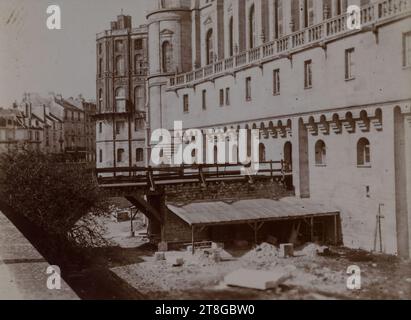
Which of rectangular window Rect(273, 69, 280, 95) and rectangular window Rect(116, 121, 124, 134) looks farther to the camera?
rectangular window Rect(116, 121, 124, 134)

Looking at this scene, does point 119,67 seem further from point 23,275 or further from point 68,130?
point 23,275

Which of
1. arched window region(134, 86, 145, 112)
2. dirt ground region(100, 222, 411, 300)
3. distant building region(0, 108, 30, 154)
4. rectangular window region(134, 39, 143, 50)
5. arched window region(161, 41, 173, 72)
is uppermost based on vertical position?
rectangular window region(134, 39, 143, 50)

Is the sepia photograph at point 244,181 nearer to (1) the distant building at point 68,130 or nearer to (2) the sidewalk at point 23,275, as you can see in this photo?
(2) the sidewalk at point 23,275

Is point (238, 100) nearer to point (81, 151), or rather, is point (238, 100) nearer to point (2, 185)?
point (2, 185)

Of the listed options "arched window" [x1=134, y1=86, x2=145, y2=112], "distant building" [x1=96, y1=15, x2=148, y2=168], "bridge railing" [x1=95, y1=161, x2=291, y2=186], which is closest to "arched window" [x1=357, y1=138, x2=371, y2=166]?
"bridge railing" [x1=95, y1=161, x2=291, y2=186]

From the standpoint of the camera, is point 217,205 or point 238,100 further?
point 238,100

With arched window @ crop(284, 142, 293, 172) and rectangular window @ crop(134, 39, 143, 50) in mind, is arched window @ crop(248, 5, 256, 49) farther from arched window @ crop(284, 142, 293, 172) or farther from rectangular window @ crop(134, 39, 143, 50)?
rectangular window @ crop(134, 39, 143, 50)

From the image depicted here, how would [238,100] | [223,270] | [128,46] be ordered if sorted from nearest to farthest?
[223,270]
[238,100]
[128,46]

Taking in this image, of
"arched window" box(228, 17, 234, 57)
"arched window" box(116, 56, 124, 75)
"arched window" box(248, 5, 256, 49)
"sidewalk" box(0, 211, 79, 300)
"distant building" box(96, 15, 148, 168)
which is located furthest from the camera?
"arched window" box(116, 56, 124, 75)

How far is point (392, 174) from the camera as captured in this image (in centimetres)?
2088

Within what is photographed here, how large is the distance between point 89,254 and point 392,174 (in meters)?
12.7

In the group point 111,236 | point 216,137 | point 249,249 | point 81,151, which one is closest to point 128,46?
point 81,151

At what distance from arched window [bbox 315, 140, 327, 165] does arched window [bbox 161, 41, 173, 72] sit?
1362cm

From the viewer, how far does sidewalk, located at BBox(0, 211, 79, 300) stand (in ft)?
39.8
